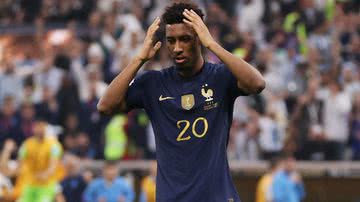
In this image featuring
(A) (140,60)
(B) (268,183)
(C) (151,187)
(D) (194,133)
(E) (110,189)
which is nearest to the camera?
(D) (194,133)

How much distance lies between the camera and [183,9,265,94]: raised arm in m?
5.82

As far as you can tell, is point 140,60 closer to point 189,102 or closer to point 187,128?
point 189,102

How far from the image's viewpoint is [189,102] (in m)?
5.98

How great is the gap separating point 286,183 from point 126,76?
8.30 metres

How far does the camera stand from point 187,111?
5980 millimetres

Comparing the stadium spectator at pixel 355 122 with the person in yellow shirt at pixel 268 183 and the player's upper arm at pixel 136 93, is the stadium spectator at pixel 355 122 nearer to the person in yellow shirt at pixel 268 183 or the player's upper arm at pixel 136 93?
the person in yellow shirt at pixel 268 183

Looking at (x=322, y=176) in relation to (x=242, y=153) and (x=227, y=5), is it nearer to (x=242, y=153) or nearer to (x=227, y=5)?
(x=242, y=153)

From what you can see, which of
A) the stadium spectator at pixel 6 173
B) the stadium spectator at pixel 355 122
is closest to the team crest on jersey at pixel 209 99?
the stadium spectator at pixel 6 173

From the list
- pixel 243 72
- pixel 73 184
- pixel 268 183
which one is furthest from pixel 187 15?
pixel 73 184

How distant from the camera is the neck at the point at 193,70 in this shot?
19.7 feet

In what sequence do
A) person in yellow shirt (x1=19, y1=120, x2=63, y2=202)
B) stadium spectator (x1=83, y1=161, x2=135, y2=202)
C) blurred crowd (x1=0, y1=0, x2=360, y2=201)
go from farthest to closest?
blurred crowd (x1=0, y1=0, x2=360, y2=201)
person in yellow shirt (x1=19, y1=120, x2=63, y2=202)
stadium spectator (x1=83, y1=161, x2=135, y2=202)

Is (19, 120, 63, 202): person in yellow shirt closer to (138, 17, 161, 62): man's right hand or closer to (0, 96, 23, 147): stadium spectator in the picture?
(0, 96, 23, 147): stadium spectator

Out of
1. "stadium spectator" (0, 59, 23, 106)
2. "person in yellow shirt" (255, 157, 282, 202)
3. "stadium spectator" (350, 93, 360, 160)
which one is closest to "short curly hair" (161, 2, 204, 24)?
"person in yellow shirt" (255, 157, 282, 202)

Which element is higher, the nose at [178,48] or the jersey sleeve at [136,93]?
the nose at [178,48]
